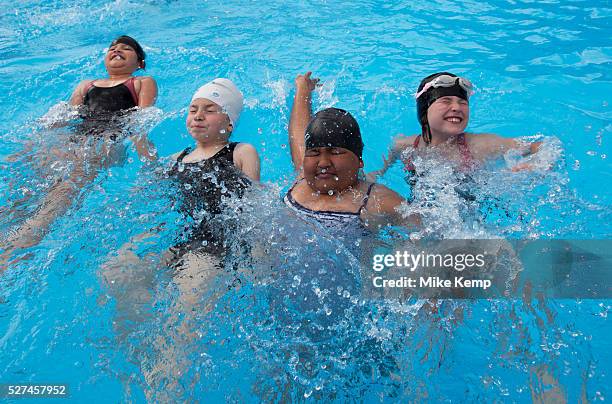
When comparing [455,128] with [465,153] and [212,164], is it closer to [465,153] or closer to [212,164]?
[465,153]

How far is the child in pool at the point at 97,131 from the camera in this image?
407 cm

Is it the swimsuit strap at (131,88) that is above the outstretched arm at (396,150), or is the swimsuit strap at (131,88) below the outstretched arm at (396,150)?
above

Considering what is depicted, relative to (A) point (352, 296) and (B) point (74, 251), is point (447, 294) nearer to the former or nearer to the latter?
(A) point (352, 296)

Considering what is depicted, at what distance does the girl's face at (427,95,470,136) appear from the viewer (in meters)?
4.39

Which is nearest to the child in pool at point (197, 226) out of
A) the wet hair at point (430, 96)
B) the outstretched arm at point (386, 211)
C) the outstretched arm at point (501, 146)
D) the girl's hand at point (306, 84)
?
the girl's hand at point (306, 84)

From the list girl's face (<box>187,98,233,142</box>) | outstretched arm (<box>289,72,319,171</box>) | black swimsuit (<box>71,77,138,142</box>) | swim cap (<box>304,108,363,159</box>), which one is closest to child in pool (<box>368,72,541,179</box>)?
outstretched arm (<box>289,72,319,171</box>)

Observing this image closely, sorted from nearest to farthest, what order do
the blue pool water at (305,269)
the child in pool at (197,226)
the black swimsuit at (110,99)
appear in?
the blue pool water at (305,269)
the child in pool at (197,226)
the black swimsuit at (110,99)

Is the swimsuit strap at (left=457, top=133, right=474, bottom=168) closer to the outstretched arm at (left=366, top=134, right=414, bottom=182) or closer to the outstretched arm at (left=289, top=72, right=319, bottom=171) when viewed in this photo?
the outstretched arm at (left=366, top=134, right=414, bottom=182)

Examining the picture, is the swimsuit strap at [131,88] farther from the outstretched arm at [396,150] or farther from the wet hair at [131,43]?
the outstretched arm at [396,150]

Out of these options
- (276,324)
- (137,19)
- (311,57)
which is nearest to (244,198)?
(276,324)

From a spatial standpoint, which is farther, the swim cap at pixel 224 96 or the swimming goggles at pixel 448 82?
the swim cap at pixel 224 96

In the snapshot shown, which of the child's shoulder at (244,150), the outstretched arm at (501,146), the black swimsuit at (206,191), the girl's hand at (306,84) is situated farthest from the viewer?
the girl's hand at (306,84)

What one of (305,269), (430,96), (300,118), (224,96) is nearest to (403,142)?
(430,96)

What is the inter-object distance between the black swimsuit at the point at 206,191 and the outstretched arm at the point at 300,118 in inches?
21.2
